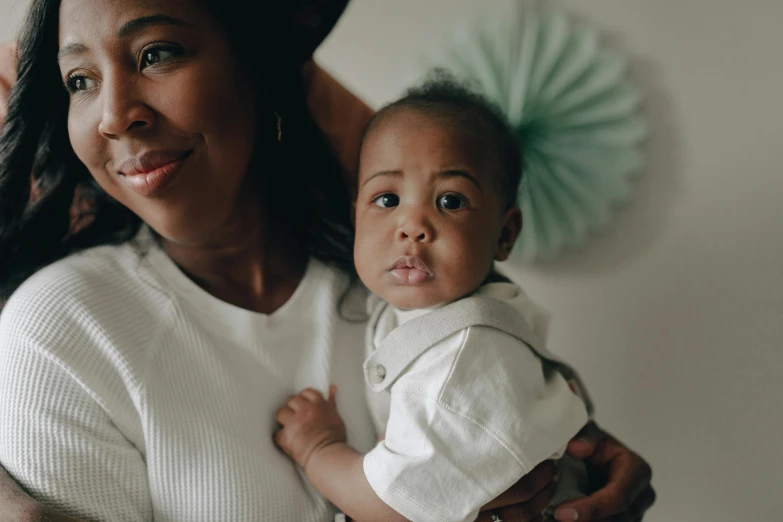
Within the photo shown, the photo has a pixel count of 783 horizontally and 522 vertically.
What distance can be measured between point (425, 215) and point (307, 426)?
1.16 feet

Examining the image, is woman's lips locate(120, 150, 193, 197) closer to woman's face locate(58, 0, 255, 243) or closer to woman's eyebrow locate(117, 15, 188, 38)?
woman's face locate(58, 0, 255, 243)

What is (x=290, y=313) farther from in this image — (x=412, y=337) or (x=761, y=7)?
(x=761, y=7)

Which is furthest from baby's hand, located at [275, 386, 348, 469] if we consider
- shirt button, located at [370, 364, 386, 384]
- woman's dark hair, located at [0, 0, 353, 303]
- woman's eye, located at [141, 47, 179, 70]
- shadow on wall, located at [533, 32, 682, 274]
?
shadow on wall, located at [533, 32, 682, 274]

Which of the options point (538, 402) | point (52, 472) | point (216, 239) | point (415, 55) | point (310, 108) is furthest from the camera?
point (415, 55)

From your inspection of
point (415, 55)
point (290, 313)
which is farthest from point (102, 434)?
point (415, 55)

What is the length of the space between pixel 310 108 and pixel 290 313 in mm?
464

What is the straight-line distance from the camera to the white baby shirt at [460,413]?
83 centimetres

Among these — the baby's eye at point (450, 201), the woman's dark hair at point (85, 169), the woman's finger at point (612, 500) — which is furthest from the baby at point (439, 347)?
the woman's dark hair at point (85, 169)

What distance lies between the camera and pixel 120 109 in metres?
0.87

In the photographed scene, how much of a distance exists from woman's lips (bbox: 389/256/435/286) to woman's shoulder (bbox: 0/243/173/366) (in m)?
0.37

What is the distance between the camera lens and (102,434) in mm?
866

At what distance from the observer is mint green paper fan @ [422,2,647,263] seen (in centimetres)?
156

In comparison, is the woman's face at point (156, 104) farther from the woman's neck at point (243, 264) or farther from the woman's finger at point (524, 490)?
the woman's finger at point (524, 490)

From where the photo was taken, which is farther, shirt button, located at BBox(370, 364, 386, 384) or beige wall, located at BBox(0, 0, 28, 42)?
beige wall, located at BBox(0, 0, 28, 42)
